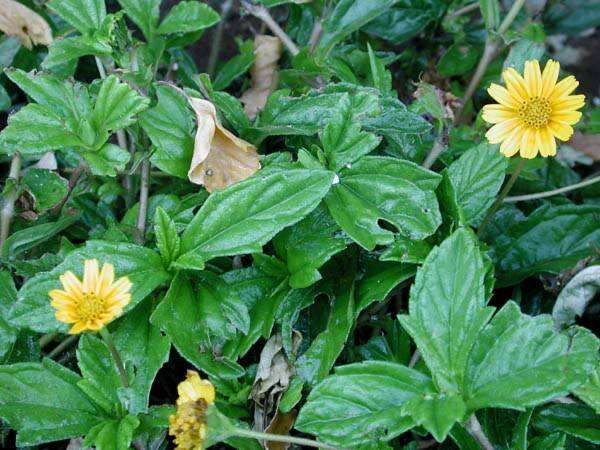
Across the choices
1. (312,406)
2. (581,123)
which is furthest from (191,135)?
(581,123)

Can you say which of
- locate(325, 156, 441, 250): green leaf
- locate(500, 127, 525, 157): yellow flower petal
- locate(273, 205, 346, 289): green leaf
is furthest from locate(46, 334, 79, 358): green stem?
locate(500, 127, 525, 157): yellow flower petal

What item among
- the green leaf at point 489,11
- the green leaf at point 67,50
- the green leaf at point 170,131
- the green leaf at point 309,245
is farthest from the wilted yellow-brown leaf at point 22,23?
the green leaf at point 489,11

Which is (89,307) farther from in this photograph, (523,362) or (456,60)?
(456,60)

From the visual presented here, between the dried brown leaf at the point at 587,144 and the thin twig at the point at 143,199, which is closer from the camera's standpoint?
Result: the thin twig at the point at 143,199

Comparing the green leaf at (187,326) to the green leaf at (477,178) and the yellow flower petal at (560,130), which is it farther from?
the yellow flower petal at (560,130)

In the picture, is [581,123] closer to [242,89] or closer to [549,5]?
[549,5]

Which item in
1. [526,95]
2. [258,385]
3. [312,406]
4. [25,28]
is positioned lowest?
[258,385]
